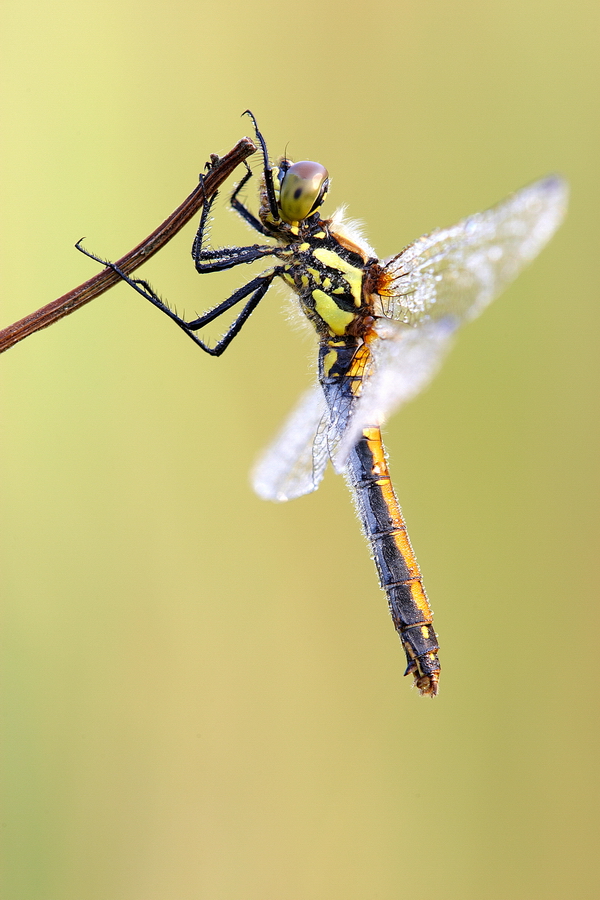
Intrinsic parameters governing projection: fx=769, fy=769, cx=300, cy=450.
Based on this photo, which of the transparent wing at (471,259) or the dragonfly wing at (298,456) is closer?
the transparent wing at (471,259)

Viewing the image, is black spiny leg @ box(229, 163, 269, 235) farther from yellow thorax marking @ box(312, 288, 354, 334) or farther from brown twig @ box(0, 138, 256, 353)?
brown twig @ box(0, 138, 256, 353)

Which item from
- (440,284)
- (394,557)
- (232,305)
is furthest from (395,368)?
(394,557)

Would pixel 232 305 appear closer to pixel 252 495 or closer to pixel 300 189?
pixel 300 189

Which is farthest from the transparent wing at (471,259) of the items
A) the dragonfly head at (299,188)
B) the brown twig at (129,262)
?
the brown twig at (129,262)

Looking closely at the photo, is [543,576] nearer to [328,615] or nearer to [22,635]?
[328,615]

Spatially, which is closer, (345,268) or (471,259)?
(471,259)

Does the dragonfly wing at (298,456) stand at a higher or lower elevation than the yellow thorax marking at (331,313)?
lower

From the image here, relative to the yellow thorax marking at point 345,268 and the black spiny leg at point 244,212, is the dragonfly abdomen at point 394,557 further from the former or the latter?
the black spiny leg at point 244,212
